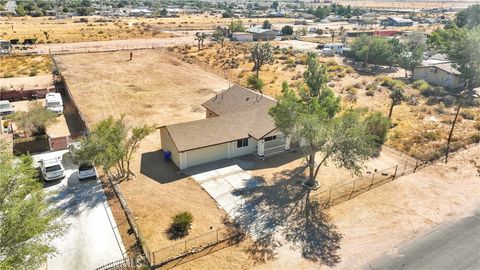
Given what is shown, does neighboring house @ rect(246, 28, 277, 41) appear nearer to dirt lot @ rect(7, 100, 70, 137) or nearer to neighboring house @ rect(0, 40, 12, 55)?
neighboring house @ rect(0, 40, 12, 55)

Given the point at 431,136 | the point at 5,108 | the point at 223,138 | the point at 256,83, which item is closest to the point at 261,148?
the point at 223,138

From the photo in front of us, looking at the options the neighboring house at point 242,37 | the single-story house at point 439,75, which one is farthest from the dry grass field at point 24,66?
the single-story house at point 439,75

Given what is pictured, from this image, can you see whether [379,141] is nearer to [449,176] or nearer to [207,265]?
[449,176]

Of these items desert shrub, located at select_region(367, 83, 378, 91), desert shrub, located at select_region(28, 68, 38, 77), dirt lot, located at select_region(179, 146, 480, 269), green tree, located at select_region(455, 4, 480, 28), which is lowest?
dirt lot, located at select_region(179, 146, 480, 269)

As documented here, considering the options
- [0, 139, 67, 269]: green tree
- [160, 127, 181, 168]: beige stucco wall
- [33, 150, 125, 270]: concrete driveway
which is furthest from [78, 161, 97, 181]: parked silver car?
[0, 139, 67, 269]: green tree

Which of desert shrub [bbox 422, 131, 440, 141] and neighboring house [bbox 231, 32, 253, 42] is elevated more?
neighboring house [bbox 231, 32, 253, 42]

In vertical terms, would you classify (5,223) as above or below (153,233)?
above

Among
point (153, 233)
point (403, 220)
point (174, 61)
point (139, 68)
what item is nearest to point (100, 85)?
point (139, 68)
